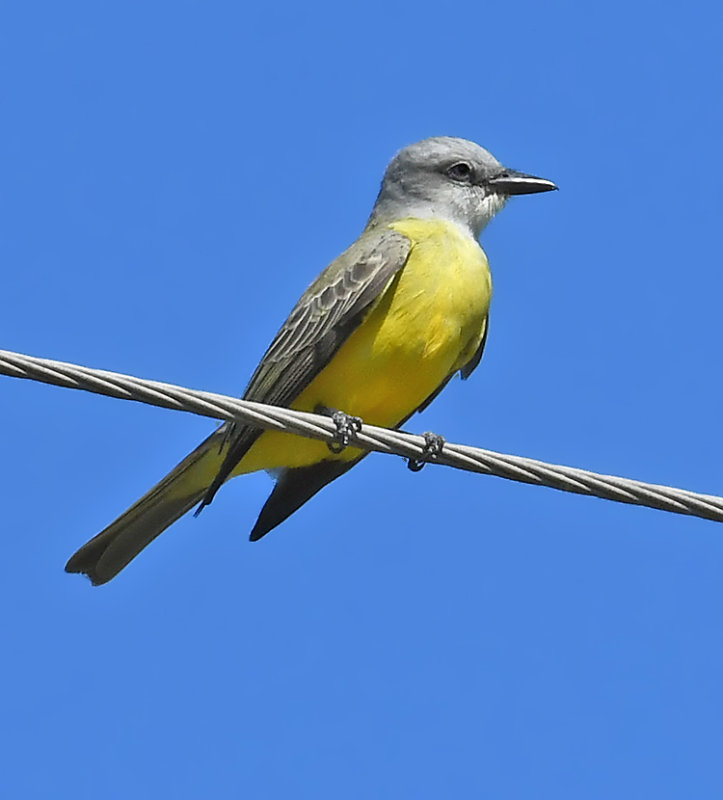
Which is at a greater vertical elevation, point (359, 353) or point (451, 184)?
point (451, 184)

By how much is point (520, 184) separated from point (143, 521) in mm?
2625

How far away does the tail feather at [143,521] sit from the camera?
730 centimetres

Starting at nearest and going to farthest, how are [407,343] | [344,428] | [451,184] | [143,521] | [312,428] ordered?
[312,428] < [344,428] < [407,343] < [143,521] < [451,184]

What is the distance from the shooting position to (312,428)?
16.8 feet

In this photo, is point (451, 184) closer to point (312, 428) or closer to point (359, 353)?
point (359, 353)

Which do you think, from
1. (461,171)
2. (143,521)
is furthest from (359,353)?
(461,171)

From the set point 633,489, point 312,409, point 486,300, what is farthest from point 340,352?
point 633,489

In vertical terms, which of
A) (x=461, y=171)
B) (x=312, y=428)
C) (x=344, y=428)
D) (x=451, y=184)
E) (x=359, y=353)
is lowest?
(x=312, y=428)

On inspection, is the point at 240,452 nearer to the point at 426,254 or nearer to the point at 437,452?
the point at 426,254

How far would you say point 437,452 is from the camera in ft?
16.8

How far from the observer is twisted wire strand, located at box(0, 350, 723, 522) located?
172 inches

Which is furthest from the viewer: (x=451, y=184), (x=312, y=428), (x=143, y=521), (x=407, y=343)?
(x=451, y=184)

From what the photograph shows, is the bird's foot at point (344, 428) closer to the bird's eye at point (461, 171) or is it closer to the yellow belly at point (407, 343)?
the yellow belly at point (407, 343)

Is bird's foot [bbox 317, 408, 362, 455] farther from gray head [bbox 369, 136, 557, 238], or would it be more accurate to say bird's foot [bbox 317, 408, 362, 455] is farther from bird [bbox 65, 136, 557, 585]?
gray head [bbox 369, 136, 557, 238]
